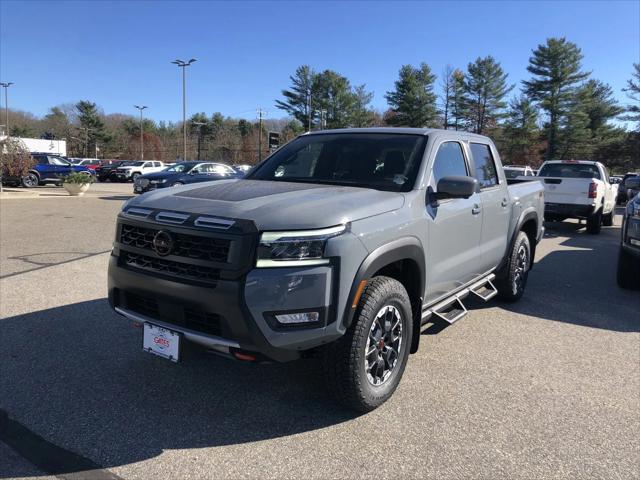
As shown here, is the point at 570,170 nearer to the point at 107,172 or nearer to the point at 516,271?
the point at 516,271

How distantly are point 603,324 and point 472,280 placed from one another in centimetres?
176

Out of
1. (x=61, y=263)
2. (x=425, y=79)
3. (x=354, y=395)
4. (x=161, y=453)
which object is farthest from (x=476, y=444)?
(x=425, y=79)

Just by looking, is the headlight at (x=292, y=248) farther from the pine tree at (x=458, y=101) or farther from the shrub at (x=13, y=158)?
the pine tree at (x=458, y=101)

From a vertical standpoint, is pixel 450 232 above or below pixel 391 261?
above

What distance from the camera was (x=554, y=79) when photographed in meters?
53.0

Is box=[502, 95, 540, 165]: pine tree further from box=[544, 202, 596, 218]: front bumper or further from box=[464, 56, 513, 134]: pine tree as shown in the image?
box=[544, 202, 596, 218]: front bumper

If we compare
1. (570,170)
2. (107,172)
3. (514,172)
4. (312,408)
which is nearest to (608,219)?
(570,170)

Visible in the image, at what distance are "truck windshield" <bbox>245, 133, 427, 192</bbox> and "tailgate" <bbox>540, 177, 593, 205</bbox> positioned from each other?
10.2 meters

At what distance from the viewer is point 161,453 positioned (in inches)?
112

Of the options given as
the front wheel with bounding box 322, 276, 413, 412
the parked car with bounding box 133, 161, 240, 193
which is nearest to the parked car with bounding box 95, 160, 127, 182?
the parked car with bounding box 133, 161, 240, 193

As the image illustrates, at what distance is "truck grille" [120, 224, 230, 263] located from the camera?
2854 millimetres

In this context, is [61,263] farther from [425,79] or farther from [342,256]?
[425,79]

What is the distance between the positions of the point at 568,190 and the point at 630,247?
279 inches

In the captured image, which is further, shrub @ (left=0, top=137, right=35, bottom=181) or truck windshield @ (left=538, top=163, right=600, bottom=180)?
shrub @ (left=0, top=137, right=35, bottom=181)
